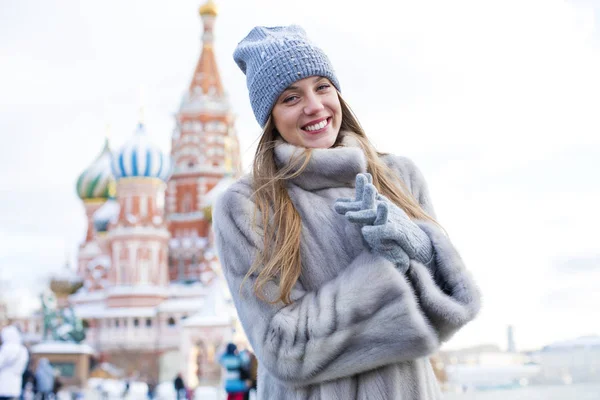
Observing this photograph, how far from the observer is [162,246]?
28.8 meters

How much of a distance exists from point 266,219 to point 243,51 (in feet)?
1.60

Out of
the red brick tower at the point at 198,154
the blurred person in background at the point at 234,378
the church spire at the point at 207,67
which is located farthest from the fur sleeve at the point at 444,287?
the church spire at the point at 207,67

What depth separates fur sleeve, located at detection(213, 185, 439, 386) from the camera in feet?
5.34

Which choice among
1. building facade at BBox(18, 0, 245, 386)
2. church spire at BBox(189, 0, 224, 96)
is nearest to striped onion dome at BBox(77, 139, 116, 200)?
building facade at BBox(18, 0, 245, 386)

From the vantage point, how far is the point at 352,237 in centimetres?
178

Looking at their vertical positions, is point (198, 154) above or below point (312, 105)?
below

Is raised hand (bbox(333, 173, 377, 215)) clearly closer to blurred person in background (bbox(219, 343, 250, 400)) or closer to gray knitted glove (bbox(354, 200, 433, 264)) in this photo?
gray knitted glove (bbox(354, 200, 433, 264))

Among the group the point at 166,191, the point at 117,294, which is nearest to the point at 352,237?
the point at 117,294

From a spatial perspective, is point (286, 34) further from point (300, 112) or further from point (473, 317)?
point (473, 317)

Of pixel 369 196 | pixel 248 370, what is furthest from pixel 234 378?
pixel 369 196

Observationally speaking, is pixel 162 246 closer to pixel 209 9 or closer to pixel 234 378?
pixel 209 9

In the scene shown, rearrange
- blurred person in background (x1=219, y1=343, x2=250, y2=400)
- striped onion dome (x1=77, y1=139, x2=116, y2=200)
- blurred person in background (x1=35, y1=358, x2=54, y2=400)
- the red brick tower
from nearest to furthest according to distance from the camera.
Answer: blurred person in background (x1=219, y1=343, x2=250, y2=400), blurred person in background (x1=35, y1=358, x2=54, y2=400), the red brick tower, striped onion dome (x1=77, y1=139, x2=116, y2=200)

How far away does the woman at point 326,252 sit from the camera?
164 centimetres

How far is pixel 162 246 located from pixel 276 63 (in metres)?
27.5
